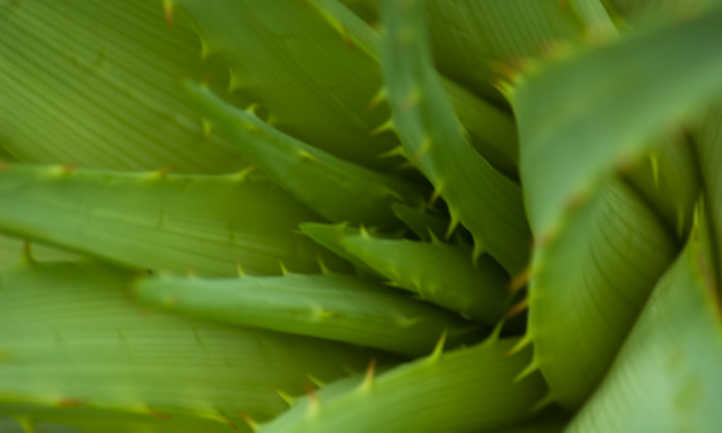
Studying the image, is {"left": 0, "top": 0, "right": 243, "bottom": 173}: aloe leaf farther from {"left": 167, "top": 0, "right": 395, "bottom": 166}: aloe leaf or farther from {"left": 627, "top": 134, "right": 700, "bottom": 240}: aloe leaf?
{"left": 627, "top": 134, "right": 700, "bottom": 240}: aloe leaf

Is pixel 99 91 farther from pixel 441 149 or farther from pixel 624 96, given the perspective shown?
pixel 624 96

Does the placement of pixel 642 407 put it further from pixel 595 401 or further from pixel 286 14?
pixel 286 14

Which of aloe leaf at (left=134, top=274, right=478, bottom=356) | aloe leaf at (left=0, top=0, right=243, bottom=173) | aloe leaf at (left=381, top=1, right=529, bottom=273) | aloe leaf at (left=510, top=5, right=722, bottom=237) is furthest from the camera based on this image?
aloe leaf at (left=0, top=0, right=243, bottom=173)

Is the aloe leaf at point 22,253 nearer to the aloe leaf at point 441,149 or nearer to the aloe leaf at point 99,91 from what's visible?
the aloe leaf at point 99,91

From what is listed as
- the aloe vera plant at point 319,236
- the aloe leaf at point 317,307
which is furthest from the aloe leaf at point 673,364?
the aloe leaf at point 317,307

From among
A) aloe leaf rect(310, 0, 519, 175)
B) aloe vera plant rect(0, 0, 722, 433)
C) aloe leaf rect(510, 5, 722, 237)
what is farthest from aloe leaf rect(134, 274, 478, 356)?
aloe leaf rect(510, 5, 722, 237)

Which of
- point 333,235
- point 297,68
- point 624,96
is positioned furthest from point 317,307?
point 624,96
